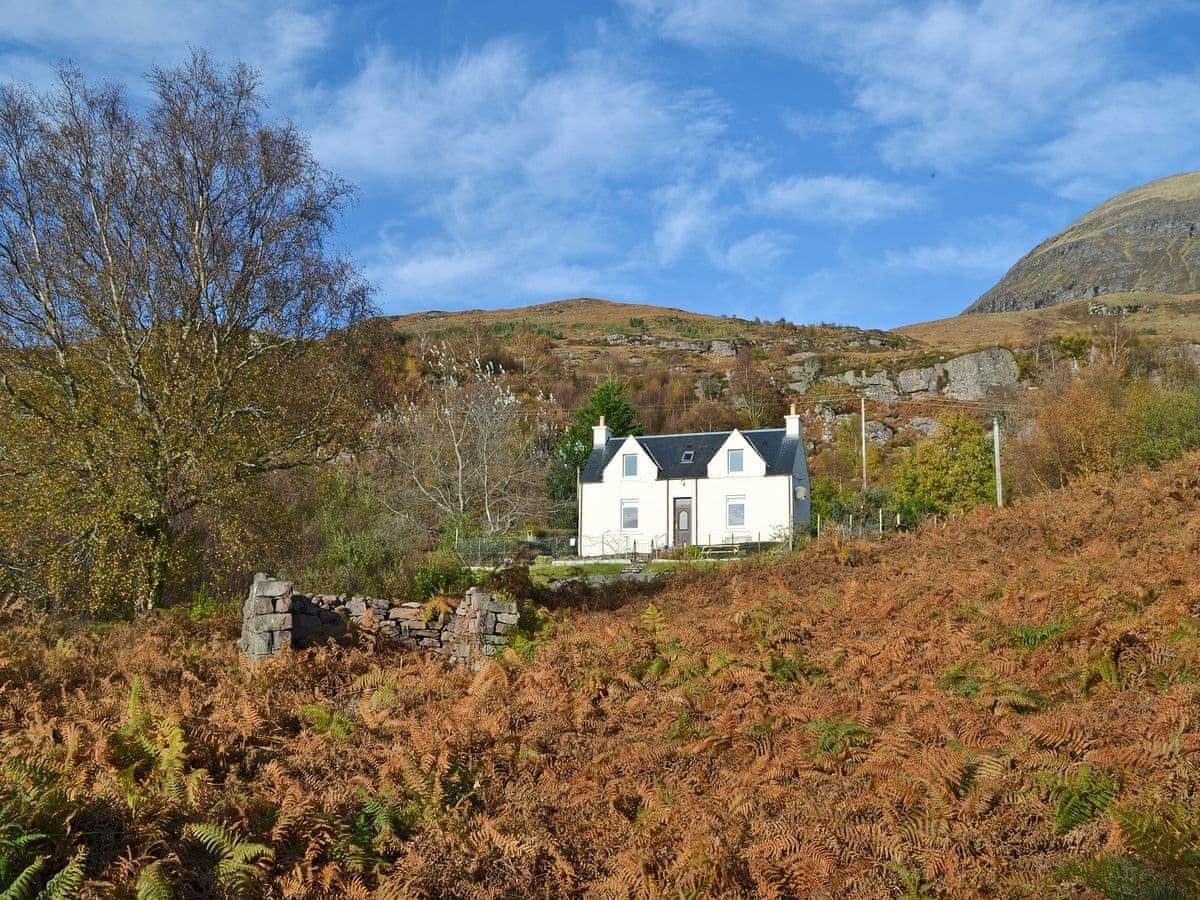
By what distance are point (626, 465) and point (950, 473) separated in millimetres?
14848

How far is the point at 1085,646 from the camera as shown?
334 inches

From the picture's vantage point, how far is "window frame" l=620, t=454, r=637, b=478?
141ft

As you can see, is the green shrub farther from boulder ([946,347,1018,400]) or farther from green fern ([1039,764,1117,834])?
boulder ([946,347,1018,400])

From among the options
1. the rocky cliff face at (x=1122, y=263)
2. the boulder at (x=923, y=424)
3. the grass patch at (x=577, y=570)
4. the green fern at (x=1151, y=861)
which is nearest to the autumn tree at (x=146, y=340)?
the grass patch at (x=577, y=570)

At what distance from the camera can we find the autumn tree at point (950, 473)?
35469mm

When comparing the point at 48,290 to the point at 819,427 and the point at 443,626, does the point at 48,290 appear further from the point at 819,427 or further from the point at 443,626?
the point at 819,427

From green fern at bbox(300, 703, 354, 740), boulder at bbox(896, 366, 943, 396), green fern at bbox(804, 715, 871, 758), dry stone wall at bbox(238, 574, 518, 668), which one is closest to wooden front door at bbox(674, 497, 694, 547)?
dry stone wall at bbox(238, 574, 518, 668)

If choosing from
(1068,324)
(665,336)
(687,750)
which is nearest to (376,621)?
(687,750)

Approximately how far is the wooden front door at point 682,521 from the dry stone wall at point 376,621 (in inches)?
1117

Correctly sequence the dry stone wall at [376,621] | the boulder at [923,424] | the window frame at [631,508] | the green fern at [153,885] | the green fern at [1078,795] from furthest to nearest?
the boulder at [923,424]
the window frame at [631,508]
the dry stone wall at [376,621]
the green fern at [1078,795]
the green fern at [153,885]

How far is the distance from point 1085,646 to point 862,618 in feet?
10.3

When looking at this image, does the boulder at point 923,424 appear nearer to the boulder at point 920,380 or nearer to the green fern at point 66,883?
the boulder at point 920,380

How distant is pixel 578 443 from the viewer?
4956 cm

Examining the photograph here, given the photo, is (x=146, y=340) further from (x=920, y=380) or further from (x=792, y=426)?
(x=920, y=380)
